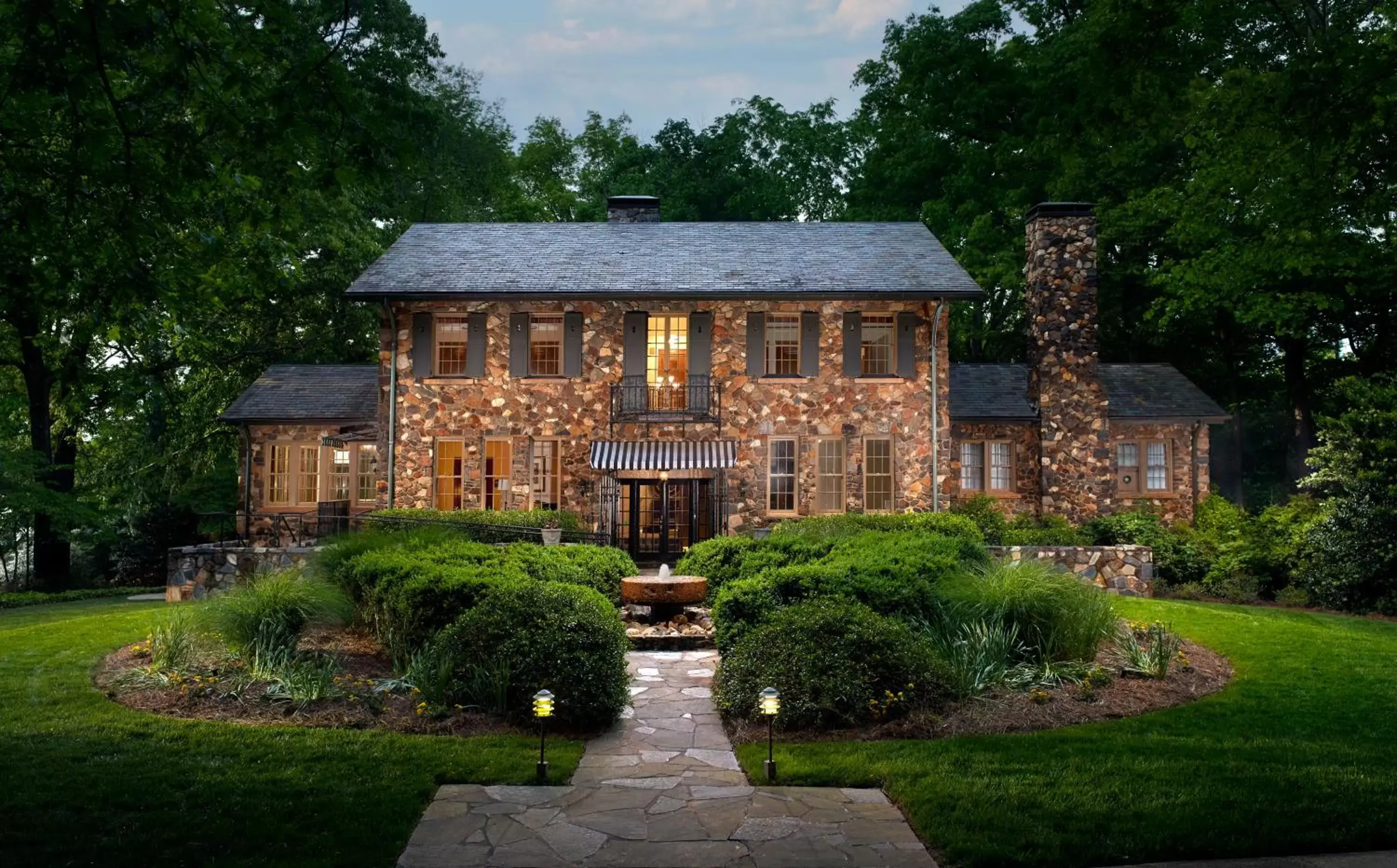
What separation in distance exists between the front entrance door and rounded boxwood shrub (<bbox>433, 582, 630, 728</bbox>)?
36.8ft

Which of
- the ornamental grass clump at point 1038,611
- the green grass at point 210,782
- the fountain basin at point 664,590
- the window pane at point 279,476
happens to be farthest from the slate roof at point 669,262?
the green grass at point 210,782

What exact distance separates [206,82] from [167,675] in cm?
539

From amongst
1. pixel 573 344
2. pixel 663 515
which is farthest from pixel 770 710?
pixel 573 344

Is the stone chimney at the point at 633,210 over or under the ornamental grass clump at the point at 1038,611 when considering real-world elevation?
over

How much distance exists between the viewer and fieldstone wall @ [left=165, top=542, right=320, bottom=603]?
51.0 ft

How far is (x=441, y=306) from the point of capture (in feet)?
66.2

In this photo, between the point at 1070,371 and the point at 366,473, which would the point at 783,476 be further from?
the point at 366,473

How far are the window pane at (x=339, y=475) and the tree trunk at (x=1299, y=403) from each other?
24.2m

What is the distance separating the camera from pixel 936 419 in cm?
2003

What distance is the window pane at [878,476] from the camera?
20.1 metres

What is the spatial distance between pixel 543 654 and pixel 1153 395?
64.0ft

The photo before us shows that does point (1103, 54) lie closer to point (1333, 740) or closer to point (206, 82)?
point (1333, 740)

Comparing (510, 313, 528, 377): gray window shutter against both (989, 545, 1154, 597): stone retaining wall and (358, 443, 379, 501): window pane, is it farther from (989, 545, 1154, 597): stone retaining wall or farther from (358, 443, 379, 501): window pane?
(989, 545, 1154, 597): stone retaining wall

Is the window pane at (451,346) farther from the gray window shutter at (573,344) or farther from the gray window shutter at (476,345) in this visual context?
the gray window shutter at (573,344)
